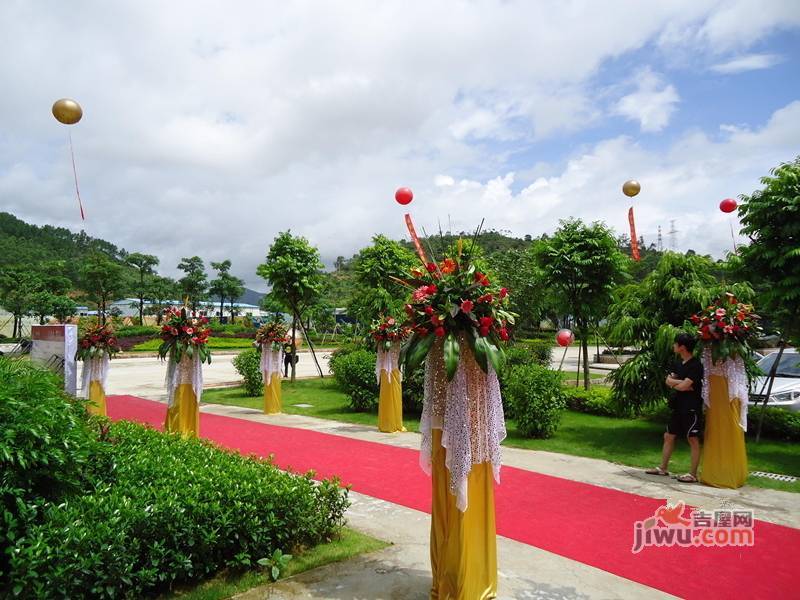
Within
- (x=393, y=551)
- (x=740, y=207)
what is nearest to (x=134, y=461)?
(x=393, y=551)

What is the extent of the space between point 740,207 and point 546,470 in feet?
15.4

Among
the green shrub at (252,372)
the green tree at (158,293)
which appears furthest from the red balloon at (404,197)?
the green tree at (158,293)

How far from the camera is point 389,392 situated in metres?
10.7

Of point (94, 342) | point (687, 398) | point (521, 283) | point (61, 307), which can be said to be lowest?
point (687, 398)

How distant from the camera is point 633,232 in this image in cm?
1009

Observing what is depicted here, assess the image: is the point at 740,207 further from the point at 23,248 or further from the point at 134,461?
the point at 23,248

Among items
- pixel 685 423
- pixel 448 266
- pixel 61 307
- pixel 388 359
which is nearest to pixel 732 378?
pixel 685 423

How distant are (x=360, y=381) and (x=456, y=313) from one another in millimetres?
9363

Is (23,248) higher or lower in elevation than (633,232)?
higher

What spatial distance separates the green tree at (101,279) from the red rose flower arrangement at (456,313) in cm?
4576

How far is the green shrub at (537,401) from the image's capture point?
950 centimetres

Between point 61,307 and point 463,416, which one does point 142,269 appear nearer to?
point 61,307

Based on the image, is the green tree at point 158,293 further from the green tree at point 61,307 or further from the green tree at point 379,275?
the green tree at point 379,275

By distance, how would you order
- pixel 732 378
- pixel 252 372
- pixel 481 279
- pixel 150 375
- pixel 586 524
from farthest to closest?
1. pixel 150 375
2. pixel 252 372
3. pixel 732 378
4. pixel 586 524
5. pixel 481 279
